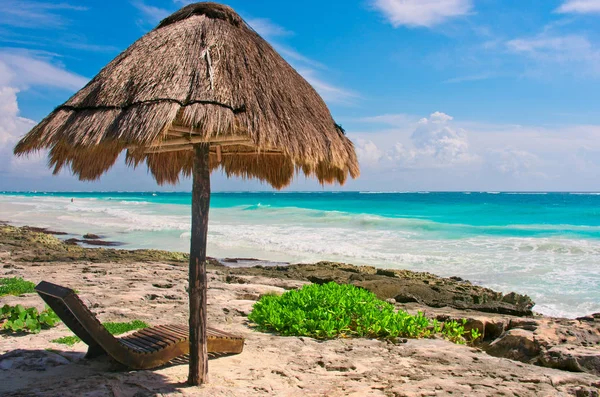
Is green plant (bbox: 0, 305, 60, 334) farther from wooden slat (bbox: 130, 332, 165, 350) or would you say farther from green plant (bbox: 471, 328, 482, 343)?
green plant (bbox: 471, 328, 482, 343)

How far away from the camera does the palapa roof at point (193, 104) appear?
3.28m

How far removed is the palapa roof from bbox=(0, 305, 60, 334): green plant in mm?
2158

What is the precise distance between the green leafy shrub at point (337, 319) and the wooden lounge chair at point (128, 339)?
1.07 m

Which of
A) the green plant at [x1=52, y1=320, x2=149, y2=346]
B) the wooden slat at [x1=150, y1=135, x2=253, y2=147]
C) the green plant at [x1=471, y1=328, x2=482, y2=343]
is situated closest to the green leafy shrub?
the green plant at [x1=471, y1=328, x2=482, y2=343]

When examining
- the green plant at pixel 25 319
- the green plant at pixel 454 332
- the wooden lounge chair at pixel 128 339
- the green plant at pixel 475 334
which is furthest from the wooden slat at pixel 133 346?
the green plant at pixel 475 334

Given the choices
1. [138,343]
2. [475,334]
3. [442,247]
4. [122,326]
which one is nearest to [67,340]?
[122,326]

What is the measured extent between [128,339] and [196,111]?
→ 2684 millimetres

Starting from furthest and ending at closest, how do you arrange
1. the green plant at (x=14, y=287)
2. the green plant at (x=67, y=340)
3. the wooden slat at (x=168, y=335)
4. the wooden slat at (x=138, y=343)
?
the green plant at (x=14, y=287) < the green plant at (x=67, y=340) < the wooden slat at (x=168, y=335) < the wooden slat at (x=138, y=343)

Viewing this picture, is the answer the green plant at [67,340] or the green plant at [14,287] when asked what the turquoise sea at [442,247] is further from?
the green plant at [67,340]

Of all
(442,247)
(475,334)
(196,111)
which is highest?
(196,111)

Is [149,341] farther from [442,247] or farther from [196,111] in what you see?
[442,247]

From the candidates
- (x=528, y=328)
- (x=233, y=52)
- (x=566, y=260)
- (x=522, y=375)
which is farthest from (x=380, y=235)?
(x=233, y=52)

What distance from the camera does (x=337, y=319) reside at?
19.5ft

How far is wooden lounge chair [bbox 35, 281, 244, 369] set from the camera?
3660 mm
